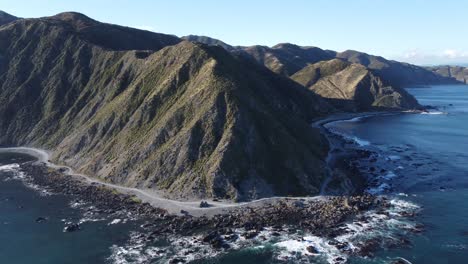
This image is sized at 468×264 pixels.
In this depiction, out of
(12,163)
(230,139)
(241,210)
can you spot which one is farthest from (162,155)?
(12,163)

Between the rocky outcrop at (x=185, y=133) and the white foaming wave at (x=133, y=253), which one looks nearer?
the white foaming wave at (x=133, y=253)

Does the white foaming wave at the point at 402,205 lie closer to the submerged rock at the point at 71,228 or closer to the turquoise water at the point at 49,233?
the turquoise water at the point at 49,233

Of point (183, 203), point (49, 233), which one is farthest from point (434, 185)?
point (49, 233)

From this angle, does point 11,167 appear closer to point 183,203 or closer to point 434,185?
point 183,203

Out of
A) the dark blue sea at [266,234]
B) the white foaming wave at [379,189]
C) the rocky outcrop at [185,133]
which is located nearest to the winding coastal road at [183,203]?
the rocky outcrop at [185,133]

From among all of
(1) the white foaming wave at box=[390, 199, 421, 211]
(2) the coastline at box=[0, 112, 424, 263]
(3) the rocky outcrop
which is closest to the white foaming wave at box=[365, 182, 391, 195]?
(2) the coastline at box=[0, 112, 424, 263]

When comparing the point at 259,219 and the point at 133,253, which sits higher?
the point at 259,219

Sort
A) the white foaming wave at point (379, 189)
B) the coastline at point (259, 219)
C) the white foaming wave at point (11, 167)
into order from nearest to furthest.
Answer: the coastline at point (259, 219) < the white foaming wave at point (379, 189) < the white foaming wave at point (11, 167)

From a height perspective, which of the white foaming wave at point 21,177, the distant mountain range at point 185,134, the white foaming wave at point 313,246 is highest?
the distant mountain range at point 185,134

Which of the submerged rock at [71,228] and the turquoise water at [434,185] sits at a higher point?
the turquoise water at [434,185]

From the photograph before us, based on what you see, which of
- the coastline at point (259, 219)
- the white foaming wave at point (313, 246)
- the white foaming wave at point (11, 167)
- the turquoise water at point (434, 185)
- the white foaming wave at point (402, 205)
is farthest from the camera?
the white foaming wave at point (11, 167)

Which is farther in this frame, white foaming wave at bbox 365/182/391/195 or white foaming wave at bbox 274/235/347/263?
white foaming wave at bbox 365/182/391/195

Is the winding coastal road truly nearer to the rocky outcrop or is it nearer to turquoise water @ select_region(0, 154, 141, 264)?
the rocky outcrop
